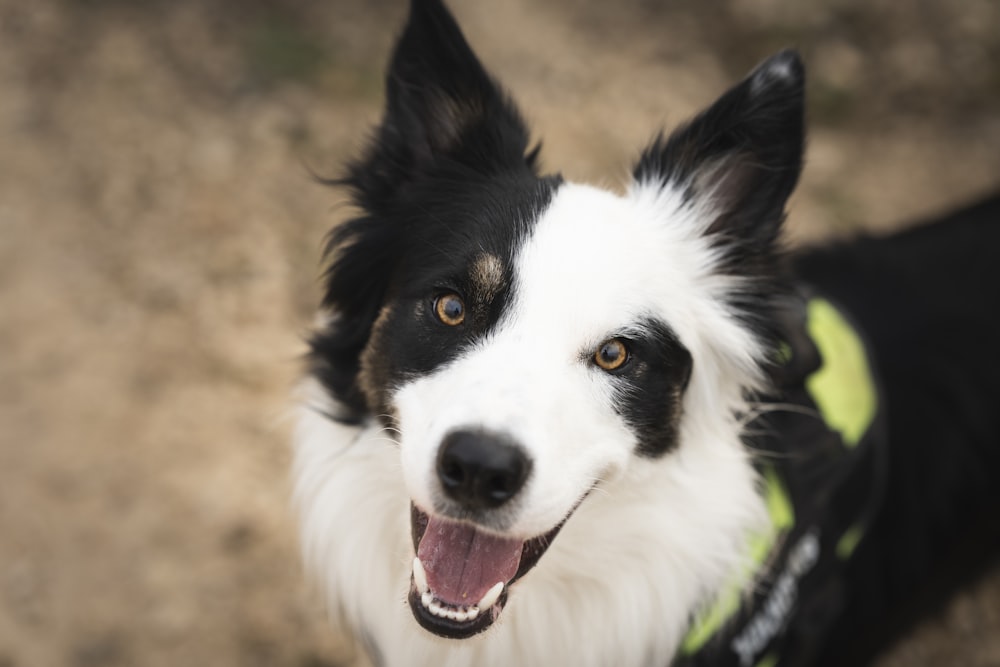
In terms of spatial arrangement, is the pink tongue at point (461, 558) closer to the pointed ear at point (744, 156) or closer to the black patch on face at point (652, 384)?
the black patch on face at point (652, 384)

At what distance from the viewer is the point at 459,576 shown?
2271mm

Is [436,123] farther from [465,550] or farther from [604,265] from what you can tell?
[465,550]

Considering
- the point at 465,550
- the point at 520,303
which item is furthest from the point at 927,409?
the point at 465,550

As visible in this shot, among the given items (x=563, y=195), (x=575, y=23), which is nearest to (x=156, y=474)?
(x=563, y=195)

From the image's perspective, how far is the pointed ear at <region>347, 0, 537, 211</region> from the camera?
260 centimetres

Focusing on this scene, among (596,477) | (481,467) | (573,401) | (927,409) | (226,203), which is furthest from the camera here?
(226,203)

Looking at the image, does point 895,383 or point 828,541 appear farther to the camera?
point 895,383

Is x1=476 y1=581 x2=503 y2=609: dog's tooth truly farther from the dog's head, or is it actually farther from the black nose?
the black nose

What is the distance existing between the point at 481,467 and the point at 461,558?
1.37 ft

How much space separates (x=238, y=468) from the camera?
14.2 feet

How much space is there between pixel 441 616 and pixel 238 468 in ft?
7.94

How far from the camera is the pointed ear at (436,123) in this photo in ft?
8.54

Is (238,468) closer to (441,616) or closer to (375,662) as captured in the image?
(375,662)

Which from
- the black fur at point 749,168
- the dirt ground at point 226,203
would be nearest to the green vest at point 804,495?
the black fur at point 749,168
